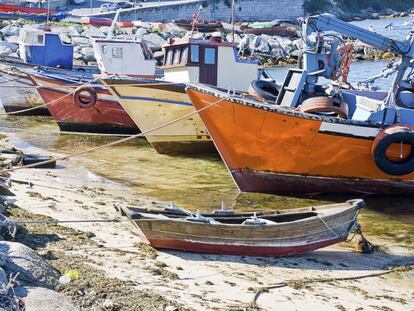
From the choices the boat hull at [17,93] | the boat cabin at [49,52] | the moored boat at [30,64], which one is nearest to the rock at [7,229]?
the moored boat at [30,64]

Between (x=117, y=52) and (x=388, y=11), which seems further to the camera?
(x=388, y=11)

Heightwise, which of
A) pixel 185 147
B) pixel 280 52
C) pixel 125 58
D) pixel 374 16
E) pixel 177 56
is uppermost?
pixel 374 16

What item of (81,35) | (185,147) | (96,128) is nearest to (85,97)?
(96,128)

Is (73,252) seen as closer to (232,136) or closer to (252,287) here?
(252,287)

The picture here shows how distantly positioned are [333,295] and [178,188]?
6.11m

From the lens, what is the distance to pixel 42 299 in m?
5.51

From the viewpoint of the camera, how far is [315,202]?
12555 millimetres

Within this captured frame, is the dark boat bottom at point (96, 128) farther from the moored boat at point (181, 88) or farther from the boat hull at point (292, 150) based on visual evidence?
the boat hull at point (292, 150)

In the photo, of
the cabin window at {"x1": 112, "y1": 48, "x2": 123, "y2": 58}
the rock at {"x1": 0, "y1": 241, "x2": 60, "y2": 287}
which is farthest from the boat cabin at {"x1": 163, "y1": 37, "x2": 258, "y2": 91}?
the rock at {"x1": 0, "y1": 241, "x2": 60, "y2": 287}

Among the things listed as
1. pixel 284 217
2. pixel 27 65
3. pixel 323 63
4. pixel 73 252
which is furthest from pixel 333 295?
pixel 27 65

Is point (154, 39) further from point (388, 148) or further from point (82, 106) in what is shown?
point (388, 148)

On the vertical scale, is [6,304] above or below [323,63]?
below

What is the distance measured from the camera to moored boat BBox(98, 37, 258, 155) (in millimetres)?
16641

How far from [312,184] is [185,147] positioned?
501 centimetres
